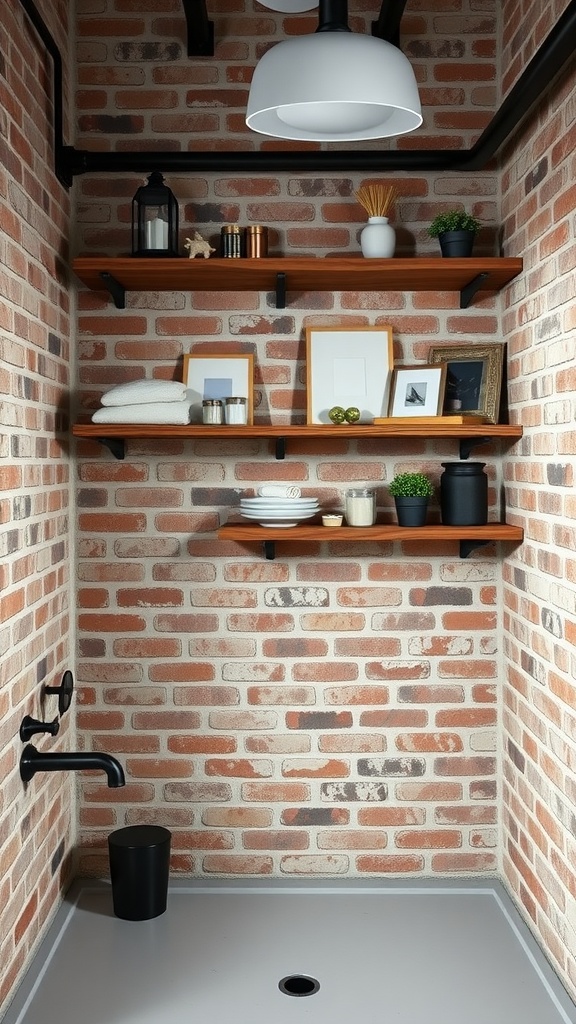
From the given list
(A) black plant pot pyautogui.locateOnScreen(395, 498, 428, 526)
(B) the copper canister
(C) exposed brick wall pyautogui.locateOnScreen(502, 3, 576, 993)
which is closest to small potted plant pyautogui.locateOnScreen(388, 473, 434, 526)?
(A) black plant pot pyautogui.locateOnScreen(395, 498, 428, 526)

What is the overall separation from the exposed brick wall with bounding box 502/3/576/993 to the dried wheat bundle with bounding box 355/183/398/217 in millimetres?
307

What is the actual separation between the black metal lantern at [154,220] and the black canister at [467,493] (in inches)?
36.1

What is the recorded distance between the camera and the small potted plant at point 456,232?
2.37 metres

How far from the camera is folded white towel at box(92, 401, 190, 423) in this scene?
7.56 feet

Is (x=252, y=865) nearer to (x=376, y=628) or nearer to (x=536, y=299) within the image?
(x=376, y=628)

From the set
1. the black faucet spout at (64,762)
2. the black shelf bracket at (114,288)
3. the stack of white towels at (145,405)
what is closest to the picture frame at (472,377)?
the stack of white towels at (145,405)

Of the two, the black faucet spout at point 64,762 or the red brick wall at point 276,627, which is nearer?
the black faucet spout at point 64,762

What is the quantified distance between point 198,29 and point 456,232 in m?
0.85

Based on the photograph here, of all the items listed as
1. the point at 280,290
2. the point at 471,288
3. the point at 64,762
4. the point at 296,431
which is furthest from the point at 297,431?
the point at 64,762

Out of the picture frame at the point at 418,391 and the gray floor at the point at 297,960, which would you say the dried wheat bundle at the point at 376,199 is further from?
the gray floor at the point at 297,960

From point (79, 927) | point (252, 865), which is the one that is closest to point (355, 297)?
point (252, 865)

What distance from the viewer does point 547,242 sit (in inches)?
82.5

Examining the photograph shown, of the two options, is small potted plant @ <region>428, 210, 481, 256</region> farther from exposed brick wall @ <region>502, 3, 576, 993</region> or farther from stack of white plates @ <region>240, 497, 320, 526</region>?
stack of white plates @ <region>240, 497, 320, 526</region>

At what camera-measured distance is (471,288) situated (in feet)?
8.00
